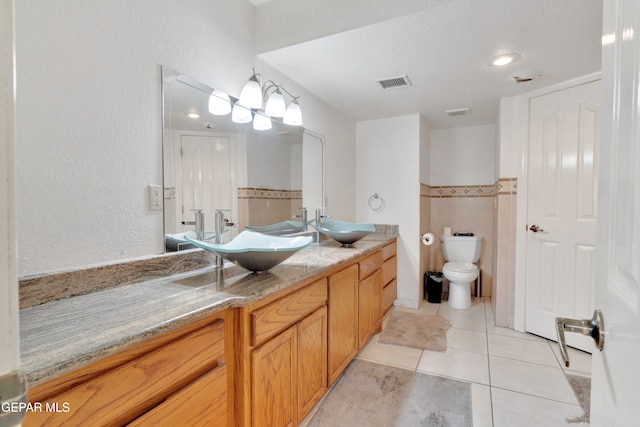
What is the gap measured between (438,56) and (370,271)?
1.51 meters

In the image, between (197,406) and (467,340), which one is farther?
(467,340)

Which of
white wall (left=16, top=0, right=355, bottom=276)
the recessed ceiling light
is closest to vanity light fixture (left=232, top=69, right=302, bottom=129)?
white wall (left=16, top=0, right=355, bottom=276)

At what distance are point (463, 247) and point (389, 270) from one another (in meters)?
1.05

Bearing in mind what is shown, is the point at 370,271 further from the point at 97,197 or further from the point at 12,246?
the point at 12,246

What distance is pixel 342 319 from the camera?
1851 mm

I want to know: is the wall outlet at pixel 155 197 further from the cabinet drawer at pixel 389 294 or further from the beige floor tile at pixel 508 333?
the beige floor tile at pixel 508 333

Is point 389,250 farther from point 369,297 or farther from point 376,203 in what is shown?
point 369,297

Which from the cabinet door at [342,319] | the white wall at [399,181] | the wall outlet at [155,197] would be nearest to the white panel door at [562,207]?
the white wall at [399,181]

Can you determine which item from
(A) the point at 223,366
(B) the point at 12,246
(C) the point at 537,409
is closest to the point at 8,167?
(B) the point at 12,246

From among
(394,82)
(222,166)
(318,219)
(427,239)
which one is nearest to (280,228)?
(318,219)

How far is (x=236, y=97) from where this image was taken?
5.91 feet

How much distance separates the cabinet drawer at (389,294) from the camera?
9.43 ft

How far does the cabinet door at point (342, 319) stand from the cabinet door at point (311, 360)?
3.2 inches

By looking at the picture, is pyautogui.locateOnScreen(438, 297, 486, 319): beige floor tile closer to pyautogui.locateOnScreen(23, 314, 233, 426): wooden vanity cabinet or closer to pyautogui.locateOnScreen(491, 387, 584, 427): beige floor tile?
pyautogui.locateOnScreen(491, 387, 584, 427): beige floor tile
